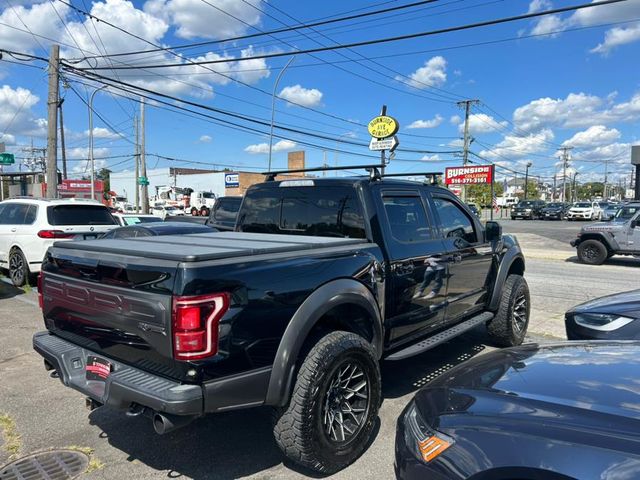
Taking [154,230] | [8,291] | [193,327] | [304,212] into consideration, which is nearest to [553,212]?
[154,230]

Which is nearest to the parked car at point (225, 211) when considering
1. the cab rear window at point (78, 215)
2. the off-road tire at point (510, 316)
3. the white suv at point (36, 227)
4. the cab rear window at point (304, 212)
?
the cab rear window at point (78, 215)

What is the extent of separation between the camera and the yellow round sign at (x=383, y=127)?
63.1 feet

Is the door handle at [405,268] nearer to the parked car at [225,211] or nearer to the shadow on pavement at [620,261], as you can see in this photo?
the parked car at [225,211]

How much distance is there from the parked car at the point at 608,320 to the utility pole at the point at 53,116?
50.6 feet

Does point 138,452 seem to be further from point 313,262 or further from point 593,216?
point 593,216

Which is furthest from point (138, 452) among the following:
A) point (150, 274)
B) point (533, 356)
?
point (533, 356)

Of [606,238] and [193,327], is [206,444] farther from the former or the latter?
[606,238]

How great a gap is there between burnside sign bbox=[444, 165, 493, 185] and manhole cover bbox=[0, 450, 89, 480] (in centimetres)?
3004

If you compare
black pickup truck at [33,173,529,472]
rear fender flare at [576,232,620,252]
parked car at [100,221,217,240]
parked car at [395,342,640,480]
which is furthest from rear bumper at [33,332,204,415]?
rear fender flare at [576,232,620,252]

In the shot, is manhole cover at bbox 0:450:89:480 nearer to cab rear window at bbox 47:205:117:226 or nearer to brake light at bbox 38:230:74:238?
brake light at bbox 38:230:74:238

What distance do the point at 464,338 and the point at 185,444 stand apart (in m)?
4.03

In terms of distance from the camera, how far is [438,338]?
4.34 metres

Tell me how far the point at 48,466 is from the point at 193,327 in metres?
1.67

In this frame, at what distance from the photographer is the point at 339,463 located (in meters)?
3.02
